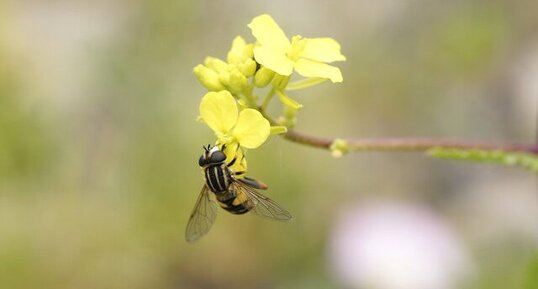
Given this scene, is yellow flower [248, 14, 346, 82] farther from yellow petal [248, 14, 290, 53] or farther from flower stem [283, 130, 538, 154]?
flower stem [283, 130, 538, 154]

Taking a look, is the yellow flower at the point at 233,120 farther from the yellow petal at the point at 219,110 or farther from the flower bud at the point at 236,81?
the flower bud at the point at 236,81

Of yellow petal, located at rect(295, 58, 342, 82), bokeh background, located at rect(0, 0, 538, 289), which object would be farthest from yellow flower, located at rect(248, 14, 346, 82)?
bokeh background, located at rect(0, 0, 538, 289)

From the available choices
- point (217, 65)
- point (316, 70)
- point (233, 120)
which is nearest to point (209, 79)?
point (217, 65)

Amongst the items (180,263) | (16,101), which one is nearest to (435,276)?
(180,263)

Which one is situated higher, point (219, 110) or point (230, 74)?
point (230, 74)

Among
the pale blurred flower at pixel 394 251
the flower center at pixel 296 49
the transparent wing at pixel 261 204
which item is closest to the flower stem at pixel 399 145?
the transparent wing at pixel 261 204

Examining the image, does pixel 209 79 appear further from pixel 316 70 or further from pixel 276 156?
pixel 276 156
